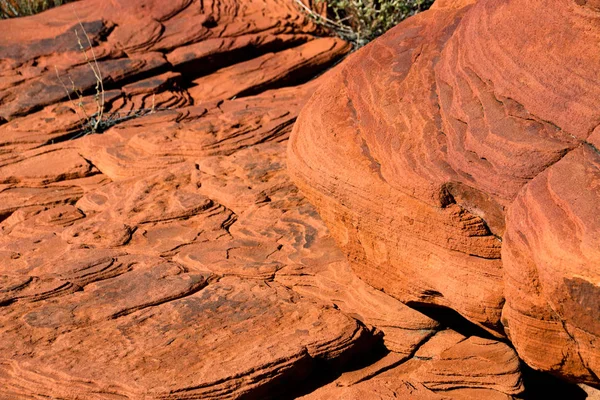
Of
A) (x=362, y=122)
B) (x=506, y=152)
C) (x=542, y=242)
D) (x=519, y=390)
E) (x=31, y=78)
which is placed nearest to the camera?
(x=542, y=242)

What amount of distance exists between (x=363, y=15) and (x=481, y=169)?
5.13 m

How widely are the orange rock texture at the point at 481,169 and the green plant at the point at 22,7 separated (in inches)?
201

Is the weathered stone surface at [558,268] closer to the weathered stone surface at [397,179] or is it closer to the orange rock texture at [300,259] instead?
the orange rock texture at [300,259]

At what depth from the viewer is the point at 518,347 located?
3.45 meters

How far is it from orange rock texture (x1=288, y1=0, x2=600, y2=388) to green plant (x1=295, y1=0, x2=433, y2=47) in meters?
3.83

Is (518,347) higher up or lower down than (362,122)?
lower down

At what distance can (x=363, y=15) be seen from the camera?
8.34 m

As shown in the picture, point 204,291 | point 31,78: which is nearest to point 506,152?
point 204,291

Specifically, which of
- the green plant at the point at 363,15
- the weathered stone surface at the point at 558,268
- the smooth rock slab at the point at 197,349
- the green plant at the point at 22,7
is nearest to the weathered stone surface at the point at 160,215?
the smooth rock slab at the point at 197,349

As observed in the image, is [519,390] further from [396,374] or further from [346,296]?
[346,296]

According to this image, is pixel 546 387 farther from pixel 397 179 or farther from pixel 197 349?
pixel 197 349

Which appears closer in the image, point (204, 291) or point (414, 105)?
point (414, 105)

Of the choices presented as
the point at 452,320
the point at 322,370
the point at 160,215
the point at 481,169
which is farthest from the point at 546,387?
the point at 160,215

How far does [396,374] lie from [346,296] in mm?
512
